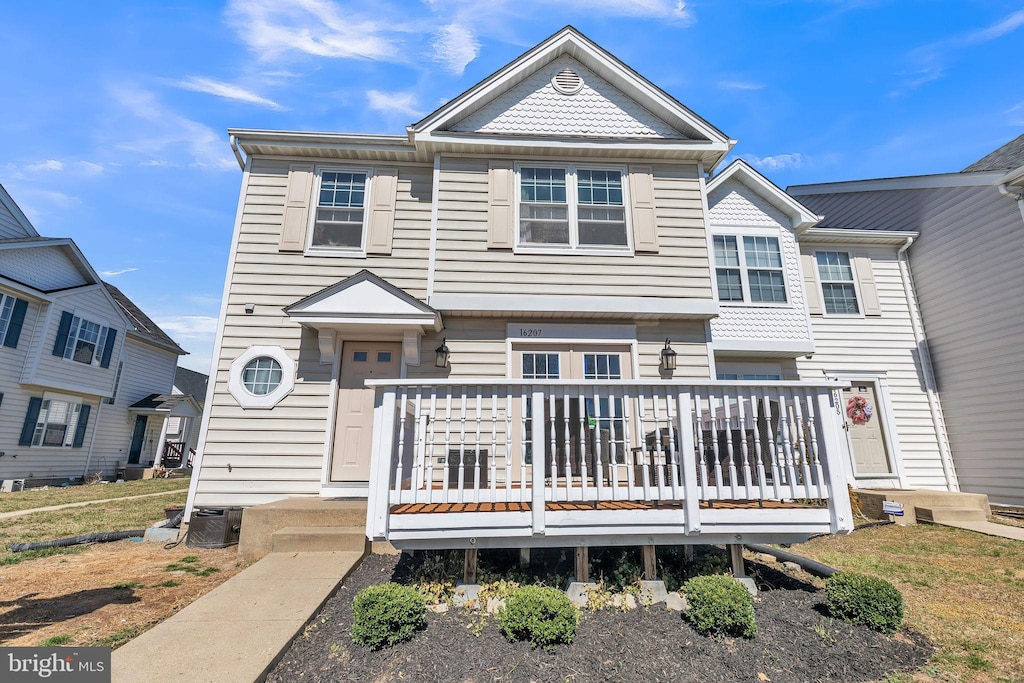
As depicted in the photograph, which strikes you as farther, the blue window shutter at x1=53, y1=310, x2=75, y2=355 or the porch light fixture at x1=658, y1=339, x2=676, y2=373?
the blue window shutter at x1=53, y1=310, x2=75, y2=355

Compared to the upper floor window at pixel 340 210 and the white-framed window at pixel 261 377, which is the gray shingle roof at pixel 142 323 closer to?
the white-framed window at pixel 261 377

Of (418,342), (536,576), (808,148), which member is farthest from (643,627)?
(808,148)

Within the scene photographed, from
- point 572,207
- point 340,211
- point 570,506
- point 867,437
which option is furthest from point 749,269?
point 340,211

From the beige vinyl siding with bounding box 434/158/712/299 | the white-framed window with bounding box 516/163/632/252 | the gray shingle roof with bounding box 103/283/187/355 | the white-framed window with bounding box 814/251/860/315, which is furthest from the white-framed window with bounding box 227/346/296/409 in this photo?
the gray shingle roof with bounding box 103/283/187/355

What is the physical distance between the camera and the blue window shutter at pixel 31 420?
1401 cm

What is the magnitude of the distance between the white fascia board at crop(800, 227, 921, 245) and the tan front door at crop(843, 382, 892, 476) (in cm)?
356

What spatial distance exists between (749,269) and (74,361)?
21655 millimetres

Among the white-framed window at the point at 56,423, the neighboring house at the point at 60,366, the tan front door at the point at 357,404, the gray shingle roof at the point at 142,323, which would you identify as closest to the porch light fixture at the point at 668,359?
the tan front door at the point at 357,404

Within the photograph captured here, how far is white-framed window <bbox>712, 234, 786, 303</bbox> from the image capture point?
9.53 m

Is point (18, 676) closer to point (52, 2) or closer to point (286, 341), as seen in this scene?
point (286, 341)

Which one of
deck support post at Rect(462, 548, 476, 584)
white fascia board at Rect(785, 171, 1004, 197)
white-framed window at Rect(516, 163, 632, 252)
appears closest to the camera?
deck support post at Rect(462, 548, 476, 584)

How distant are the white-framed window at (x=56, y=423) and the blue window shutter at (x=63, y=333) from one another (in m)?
1.75

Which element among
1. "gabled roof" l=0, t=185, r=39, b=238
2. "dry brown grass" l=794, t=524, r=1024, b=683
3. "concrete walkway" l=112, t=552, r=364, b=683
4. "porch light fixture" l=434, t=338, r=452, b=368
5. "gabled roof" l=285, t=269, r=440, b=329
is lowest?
"dry brown grass" l=794, t=524, r=1024, b=683

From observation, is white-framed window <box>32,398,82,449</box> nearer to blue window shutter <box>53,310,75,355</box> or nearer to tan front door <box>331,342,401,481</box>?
blue window shutter <box>53,310,75,355</box>
